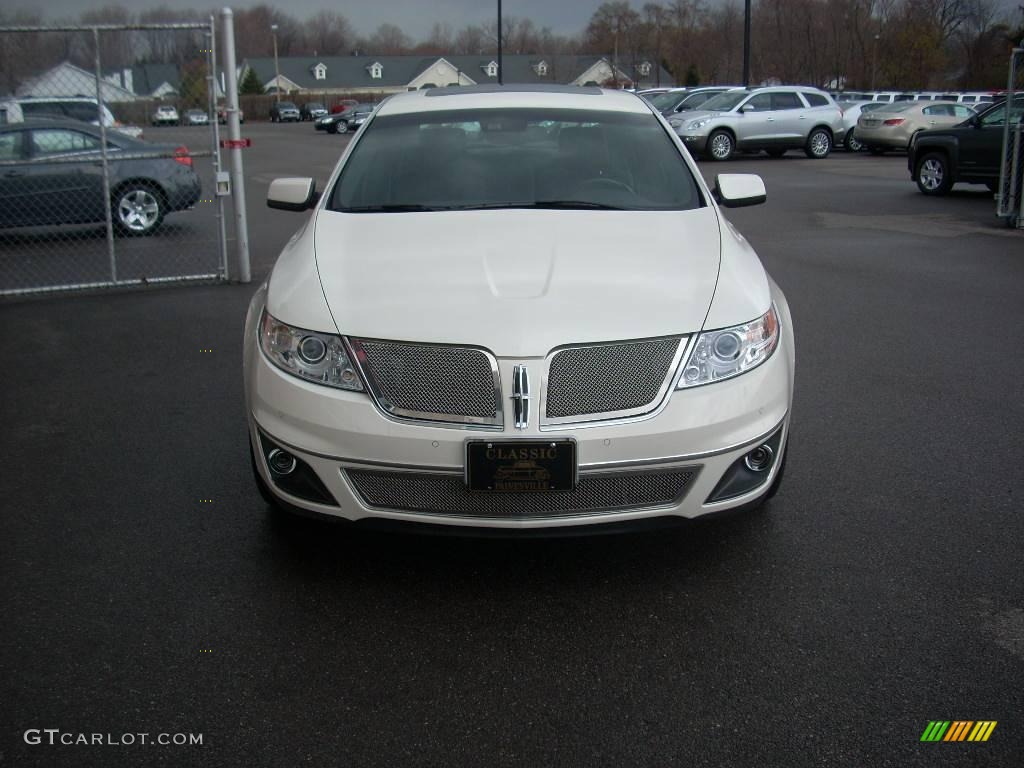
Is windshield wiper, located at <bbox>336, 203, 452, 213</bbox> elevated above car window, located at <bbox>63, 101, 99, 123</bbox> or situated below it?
below

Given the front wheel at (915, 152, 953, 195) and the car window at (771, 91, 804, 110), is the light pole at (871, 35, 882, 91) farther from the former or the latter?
the front wheel at (915, 152, 953, 195)

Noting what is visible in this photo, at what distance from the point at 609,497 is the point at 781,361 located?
2.71 ft

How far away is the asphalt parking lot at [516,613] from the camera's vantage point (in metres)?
2.72

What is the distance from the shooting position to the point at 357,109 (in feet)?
174

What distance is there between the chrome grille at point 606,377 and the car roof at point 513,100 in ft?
7.31

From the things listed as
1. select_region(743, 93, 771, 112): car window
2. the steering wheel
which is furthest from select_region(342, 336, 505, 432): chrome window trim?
select_region(743, 93, 771, 112): car window

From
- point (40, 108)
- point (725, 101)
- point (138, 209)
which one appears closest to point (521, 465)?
point (40, 108)

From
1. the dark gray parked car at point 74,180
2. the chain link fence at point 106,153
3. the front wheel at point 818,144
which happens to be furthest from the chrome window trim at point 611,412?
the front wheel at point 818,144

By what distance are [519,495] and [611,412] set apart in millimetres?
386

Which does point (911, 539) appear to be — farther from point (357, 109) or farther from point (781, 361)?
point (357, 109)

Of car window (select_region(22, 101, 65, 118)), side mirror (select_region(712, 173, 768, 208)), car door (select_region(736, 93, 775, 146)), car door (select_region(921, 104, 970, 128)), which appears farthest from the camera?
car door (select_region(921, 104, 970, 128))

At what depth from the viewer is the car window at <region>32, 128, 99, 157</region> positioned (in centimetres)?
1114

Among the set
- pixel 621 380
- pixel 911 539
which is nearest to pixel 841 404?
pixel 911 539

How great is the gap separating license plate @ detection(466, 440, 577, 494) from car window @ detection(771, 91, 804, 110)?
79.9 ft
